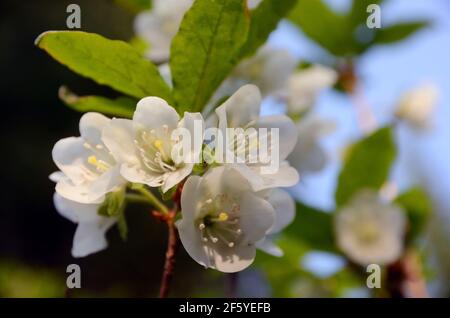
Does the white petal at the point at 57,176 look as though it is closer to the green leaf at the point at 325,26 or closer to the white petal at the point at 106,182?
the white petal at the point at 106,182

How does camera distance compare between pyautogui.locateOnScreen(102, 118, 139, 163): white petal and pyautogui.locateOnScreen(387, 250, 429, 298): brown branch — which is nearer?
pyautogui.locateOnScreen(102, 118, 139, 163): white petal

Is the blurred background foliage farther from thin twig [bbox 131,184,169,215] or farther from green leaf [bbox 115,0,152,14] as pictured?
thin twig [bbox 131,184,169,215]

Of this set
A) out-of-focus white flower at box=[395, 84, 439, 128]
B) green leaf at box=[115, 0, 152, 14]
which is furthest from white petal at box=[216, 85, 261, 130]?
out-of-focus white flower at box=[395, 84, 439, 128]

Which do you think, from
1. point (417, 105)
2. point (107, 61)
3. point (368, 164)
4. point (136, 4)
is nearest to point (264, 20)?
point (107, 61)

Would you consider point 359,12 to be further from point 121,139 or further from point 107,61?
point 121,139

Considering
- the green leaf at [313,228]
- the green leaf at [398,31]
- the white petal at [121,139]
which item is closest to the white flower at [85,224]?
the white petal at [121,139]
